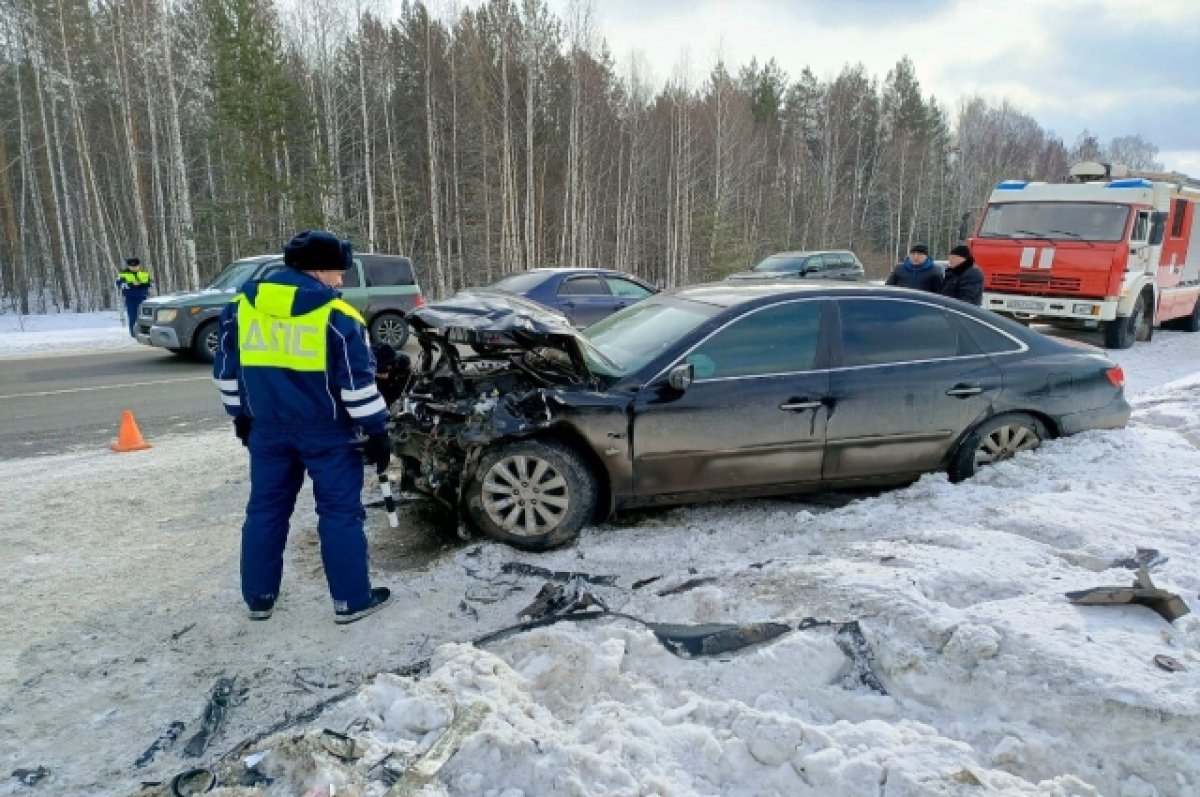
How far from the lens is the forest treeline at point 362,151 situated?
2358 centimetres

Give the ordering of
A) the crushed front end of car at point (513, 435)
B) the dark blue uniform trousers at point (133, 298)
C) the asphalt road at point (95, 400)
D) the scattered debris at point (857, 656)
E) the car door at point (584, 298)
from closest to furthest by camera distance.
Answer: the scattered debris at point (857, 656)
the crushed front end of car at point (513, 435)
the asphalt road at point (95, 400)
the car door at point (584, 298)
the dark blue uniform trousers at point (133, 298)

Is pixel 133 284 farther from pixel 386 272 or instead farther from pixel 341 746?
pixel 341 746

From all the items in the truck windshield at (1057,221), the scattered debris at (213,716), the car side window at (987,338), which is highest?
the truck windshield at (1057,221)

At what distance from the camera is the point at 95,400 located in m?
9.12

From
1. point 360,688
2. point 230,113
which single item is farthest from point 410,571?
point 230,113

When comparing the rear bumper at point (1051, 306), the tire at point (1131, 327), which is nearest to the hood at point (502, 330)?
the rear bumper at point (1051, 306)

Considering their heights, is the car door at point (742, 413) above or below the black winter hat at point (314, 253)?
below

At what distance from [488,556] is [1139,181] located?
42.1 ft

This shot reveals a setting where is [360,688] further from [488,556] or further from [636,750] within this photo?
[488,556]

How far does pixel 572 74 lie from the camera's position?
29.2 m

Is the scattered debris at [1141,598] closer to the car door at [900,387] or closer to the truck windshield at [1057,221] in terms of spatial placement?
the car door at [900,387]

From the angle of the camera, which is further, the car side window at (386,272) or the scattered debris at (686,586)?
the car side window at (386,272)

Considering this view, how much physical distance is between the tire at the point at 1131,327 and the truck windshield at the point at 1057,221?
4.50 feet

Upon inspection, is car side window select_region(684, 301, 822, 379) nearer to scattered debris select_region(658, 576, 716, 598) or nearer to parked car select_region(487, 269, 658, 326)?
scattered debris select_region(658, 576, 716, 598)
